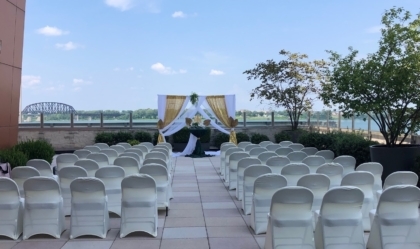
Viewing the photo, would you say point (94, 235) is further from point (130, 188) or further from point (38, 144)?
point (38, 144)

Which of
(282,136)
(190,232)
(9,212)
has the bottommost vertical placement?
(190,232)

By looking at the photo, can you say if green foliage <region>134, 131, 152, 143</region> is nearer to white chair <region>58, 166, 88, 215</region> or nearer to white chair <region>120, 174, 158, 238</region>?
white chair <region>58, 166, 88, 215</region>

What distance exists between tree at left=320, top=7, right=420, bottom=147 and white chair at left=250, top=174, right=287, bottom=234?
15.7 feet

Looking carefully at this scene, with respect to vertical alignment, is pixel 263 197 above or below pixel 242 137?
below

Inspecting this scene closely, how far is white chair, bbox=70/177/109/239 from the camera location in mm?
5754

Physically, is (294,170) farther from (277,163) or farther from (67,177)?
(67,177)

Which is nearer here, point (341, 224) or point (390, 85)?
point (341, 224)

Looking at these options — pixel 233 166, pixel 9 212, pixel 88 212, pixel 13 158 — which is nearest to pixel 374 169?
pixel 233 166

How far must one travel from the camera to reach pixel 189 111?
65.2 ft

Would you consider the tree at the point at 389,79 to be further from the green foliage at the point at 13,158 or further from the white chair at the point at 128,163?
the green foliage at the point at 13,158

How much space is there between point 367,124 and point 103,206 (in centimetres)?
1239

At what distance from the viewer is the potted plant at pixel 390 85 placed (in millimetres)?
9516

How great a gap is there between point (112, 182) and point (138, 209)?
4.06 ft

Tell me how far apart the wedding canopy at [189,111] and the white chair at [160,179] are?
12145 mm
